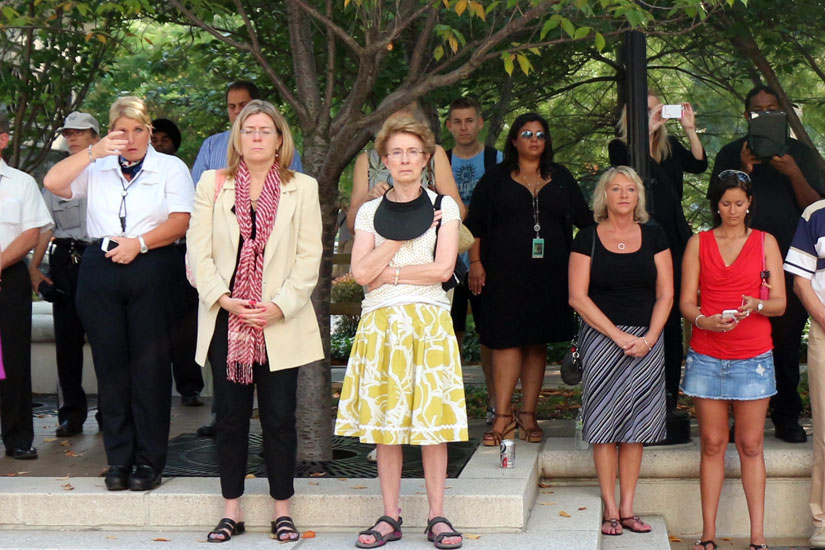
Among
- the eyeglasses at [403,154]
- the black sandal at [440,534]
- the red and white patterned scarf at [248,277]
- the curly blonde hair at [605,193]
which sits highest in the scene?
the eyeglasses at [403,154]

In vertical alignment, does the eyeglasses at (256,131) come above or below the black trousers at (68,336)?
above

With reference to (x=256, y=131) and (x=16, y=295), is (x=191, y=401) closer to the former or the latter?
(x=16, y=295)

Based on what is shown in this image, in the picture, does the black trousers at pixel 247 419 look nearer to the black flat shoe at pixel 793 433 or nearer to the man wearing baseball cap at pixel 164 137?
the man wearing baseball cap at pixel 164 137

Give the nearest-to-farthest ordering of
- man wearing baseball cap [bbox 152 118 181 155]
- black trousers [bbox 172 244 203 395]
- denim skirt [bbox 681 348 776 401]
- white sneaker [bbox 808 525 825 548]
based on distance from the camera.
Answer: denim skirt [bbox 681 348 776 401] < white sneaker [bbox 808 525 825 548] < man wearing baseball cap [bbox 152 118 181 155] < black trousers [bbox 172 244 203 395]

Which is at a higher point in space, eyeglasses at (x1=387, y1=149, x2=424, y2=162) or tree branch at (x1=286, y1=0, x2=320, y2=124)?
tree branch at (x1=286, y1=0, x2=320, y2=124)

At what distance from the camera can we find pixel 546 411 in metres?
9.13

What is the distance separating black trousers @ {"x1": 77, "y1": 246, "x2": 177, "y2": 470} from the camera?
6.01 metres

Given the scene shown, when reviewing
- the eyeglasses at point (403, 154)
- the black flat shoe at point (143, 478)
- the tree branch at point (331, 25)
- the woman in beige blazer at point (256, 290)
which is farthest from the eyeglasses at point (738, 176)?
the black flat shoe at point (143, 478)

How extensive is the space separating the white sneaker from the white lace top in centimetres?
248

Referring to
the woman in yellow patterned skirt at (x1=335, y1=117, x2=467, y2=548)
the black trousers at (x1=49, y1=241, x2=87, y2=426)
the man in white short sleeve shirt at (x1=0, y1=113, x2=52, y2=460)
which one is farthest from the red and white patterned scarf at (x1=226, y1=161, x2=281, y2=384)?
the black trousers at (x1=49, y1=241, x2=87, y2=426)

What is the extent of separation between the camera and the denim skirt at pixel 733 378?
5.97m

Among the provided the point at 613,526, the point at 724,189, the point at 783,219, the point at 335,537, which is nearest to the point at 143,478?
the point at 335,537

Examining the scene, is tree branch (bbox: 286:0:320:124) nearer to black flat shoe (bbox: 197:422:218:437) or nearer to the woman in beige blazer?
the woman in beige blazer

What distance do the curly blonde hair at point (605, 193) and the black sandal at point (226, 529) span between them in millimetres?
2486
